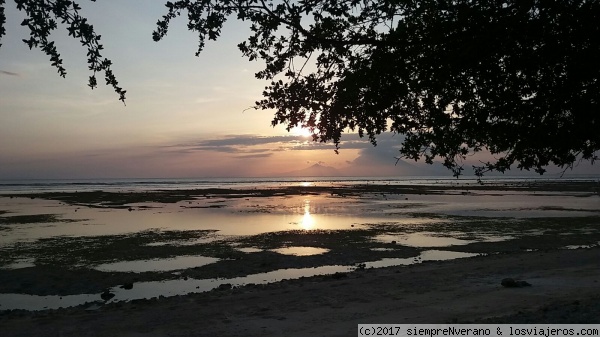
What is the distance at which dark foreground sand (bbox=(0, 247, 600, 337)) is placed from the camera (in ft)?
31.0

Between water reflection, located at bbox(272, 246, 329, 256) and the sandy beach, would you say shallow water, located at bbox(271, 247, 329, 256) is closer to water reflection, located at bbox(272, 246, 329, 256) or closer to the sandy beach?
water reflection, located at bbox(272, 246, 329, 256)

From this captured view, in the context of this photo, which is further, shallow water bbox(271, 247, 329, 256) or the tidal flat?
shallow water bbox(271, 247, 329, 256)

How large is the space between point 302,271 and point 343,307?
262 inches

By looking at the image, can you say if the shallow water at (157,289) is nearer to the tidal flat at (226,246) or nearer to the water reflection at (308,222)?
the tidal flat at (226,246)

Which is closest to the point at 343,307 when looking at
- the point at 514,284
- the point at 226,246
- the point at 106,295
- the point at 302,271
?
the point at 514,284

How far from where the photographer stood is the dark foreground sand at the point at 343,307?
9453 mm

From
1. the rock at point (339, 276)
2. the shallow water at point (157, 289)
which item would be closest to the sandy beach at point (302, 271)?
the rock at point (339, 276)

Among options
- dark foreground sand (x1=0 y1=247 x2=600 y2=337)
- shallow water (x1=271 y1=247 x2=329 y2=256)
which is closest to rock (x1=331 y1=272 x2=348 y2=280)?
dark foreground sand (x1=0 y1=247 x2=600 y2=337)

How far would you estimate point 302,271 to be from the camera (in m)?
17.6

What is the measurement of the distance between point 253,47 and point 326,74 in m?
1.60

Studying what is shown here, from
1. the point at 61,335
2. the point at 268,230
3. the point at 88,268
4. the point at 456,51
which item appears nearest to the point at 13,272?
the point at 88,268

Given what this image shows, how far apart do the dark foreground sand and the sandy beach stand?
0.04 metres

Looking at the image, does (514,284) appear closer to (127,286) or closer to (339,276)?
(339,276)

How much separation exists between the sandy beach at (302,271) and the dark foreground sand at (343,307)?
4 centimetres
